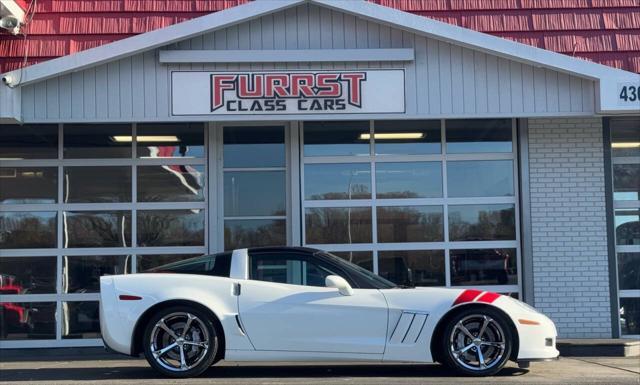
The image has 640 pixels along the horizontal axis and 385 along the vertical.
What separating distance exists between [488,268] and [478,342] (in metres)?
3.62

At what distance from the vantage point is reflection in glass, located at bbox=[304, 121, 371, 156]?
11.2 m

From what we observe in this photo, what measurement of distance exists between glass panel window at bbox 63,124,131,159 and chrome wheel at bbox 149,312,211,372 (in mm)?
4081

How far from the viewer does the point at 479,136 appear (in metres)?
11.3

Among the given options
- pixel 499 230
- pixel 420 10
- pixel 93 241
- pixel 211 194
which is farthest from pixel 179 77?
pixel 499 230

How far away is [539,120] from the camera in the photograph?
11.1 meters

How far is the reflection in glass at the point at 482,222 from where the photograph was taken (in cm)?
1114

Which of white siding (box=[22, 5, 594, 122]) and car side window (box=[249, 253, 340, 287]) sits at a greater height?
white siding (box=[22, 5, 594, 122])

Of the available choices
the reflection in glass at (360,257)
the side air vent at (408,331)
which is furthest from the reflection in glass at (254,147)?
the side air vent at (408,331)

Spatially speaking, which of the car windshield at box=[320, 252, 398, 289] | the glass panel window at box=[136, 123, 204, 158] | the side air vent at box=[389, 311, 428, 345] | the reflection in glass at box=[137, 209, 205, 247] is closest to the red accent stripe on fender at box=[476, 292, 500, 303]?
the side air vent at box=[389, 311, 428, 345]

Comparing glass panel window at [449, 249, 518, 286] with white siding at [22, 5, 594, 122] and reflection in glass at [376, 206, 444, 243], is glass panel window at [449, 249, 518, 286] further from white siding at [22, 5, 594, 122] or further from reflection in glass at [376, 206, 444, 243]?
white siding at [22, 5, 594, 122]

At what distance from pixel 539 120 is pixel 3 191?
7.32m

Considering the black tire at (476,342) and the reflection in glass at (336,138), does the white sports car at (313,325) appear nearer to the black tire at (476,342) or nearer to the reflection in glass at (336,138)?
the black tire at (476,342)

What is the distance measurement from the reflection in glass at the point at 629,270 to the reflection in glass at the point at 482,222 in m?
1.51

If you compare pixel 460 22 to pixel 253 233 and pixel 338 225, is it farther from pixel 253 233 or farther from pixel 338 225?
pixel 253 233
